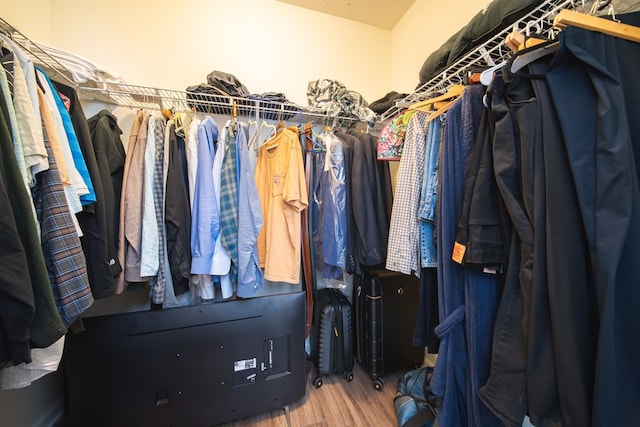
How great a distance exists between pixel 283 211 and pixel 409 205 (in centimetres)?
62

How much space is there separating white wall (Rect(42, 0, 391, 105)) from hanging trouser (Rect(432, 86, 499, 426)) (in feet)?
4.08

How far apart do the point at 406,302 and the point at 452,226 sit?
3.04 feet

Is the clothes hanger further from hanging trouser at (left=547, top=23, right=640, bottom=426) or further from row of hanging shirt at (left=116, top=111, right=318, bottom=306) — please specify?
row of hanging shirt at (left=116, top=111, right=318, bottom=306)

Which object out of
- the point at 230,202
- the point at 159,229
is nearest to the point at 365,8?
the point at 230,202

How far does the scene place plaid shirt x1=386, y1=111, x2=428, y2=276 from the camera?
0.92 meters

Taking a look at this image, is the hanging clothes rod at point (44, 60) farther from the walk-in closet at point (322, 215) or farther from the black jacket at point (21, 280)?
the black jacket at point (21, 280)

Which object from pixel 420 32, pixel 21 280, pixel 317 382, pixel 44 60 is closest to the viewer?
pixel 21 280

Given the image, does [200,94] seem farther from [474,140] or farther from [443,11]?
[443,11]

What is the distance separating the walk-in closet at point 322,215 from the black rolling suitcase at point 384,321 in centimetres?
1

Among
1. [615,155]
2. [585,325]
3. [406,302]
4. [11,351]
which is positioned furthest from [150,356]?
[615,155]

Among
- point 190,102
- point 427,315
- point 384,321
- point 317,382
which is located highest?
point 190,102

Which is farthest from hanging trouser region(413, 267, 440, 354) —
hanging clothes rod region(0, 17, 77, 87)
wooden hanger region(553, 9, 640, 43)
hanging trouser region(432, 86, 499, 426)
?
hanging clothes rod region(0, 17, 77, 87)

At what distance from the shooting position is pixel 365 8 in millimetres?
1689

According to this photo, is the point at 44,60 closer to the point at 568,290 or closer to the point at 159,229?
the point at 159,229
